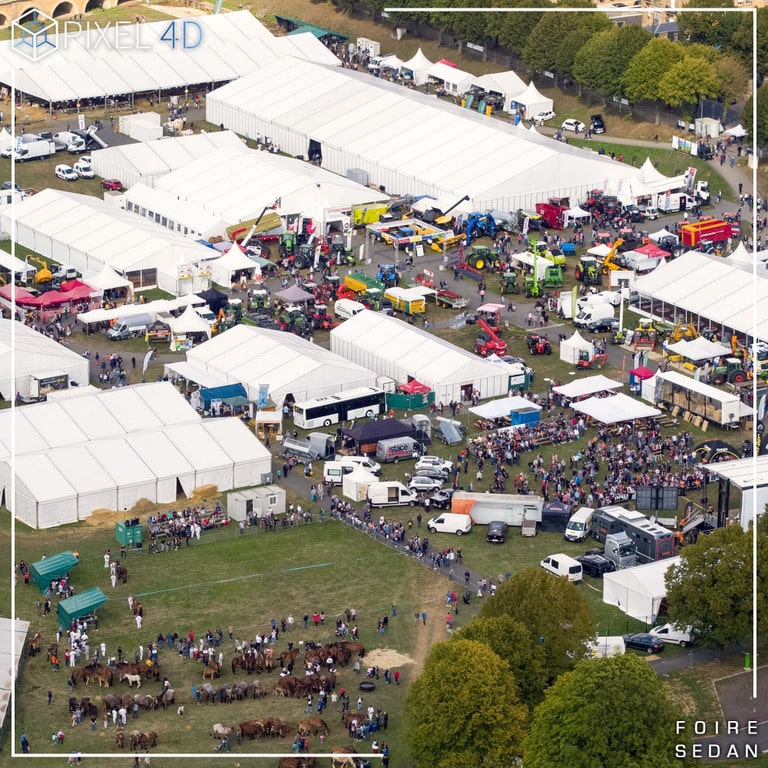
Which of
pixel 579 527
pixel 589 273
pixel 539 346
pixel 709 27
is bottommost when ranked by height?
pixel 579 527

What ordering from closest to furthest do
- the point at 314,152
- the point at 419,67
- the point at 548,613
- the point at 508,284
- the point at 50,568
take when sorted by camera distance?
the point at 548,613
the point at 50,568
the point at 508,284
the point at 314,152
the point at 419,67

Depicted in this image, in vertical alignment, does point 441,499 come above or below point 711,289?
below

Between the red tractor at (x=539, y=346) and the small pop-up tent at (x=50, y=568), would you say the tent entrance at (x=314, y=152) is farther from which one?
the small pop-up tent at (x=50, y=568)

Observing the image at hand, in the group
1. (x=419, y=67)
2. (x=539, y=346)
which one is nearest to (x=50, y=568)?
(x=539, y=346)

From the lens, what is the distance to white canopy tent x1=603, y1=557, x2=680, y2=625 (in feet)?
271

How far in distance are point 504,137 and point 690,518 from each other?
54066 millimetres

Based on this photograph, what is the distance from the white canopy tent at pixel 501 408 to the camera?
102 metres

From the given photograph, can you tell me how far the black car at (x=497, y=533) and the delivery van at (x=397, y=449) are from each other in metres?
9.15

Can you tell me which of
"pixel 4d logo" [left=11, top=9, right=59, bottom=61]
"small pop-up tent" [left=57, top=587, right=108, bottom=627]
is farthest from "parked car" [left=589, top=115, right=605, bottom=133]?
"small pop-up tent" [left=57, top=587, right=108, bottom=627]

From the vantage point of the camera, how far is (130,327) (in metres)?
115

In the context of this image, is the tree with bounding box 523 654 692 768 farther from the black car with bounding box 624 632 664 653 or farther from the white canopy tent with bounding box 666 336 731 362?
the white canopy tent with bounding box 666 336 731 362

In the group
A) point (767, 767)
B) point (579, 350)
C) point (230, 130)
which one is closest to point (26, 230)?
point (230, 130)

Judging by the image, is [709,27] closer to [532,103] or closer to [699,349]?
[532,103]

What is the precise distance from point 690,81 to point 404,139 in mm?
20661
